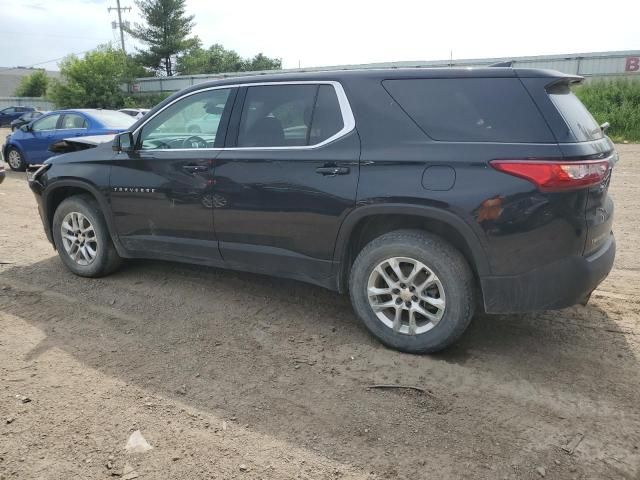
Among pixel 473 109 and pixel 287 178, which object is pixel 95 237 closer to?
pixel 287 178

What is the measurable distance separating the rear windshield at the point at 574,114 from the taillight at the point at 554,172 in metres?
0.19

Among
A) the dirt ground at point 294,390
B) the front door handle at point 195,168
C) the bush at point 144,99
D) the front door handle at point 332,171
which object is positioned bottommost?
the dirt ground at point 294,390

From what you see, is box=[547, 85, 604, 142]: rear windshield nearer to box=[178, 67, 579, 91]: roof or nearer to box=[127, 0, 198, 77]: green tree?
box=[178, 67, 579, 91]: roof

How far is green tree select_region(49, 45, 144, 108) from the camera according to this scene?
128ft

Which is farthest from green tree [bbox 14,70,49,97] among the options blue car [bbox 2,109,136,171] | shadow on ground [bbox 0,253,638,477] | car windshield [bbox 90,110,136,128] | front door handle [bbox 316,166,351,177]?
front door handle [bbox 316,166,351,177]

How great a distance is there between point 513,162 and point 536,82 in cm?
52

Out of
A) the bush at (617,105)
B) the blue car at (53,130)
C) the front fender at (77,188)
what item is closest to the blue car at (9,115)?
the blue car at (53,130)

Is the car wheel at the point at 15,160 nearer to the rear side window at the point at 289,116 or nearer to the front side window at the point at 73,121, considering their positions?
the front side window at the point at 73,121

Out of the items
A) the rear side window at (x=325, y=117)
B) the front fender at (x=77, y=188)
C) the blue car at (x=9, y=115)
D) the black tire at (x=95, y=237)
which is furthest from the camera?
the blue car at (x=9, y=115)

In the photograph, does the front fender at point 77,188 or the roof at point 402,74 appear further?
the front fender at point 77,188

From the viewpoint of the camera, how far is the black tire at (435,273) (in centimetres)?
326

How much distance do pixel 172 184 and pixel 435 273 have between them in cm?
227

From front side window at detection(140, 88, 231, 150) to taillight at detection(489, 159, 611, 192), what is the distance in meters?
2.29

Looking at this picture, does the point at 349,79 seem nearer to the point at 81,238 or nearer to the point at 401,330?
the point at 401,330
